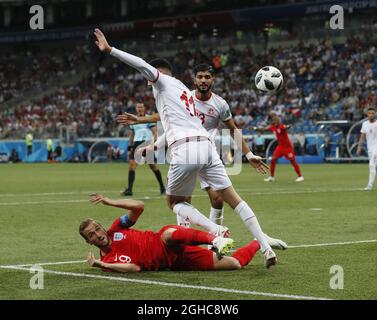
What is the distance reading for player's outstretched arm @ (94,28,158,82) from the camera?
911 cm

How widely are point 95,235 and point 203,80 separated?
256 cm

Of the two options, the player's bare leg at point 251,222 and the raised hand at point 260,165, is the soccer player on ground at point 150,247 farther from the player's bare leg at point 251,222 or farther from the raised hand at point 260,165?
the raised hand at point 260,165

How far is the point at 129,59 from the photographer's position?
910 cm

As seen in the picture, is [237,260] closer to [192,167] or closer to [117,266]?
[192,167]

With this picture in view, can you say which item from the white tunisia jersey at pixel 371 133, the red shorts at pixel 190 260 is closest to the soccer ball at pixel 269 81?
the red shorts at pixel 190 260

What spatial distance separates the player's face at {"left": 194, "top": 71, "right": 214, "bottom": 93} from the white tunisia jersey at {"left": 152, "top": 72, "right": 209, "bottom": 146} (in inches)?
29.5

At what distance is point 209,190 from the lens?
1158 centimetres

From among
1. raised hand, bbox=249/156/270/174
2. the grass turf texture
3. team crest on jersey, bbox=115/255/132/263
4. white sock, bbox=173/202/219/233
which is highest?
raised hand, bbox=249/156/270/174

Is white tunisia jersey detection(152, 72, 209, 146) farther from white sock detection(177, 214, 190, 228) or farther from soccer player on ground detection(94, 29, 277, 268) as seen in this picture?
white sock detection(177, 214, 190, 228)

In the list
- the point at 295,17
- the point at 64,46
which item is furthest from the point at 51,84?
the point at 295,17

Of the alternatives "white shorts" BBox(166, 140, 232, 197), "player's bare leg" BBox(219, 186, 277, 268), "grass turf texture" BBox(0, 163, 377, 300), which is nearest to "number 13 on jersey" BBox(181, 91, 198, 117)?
"white shorts" BBox(166, 140, 232, 197)

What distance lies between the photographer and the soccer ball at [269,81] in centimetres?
1225

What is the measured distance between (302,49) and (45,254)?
44.9 meters

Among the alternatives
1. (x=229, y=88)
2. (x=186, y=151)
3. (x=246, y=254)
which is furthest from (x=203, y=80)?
(x=229, y=88)
